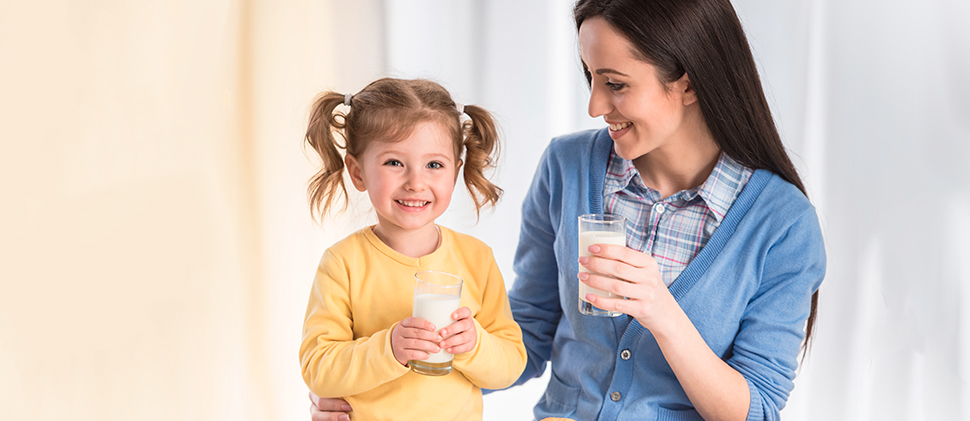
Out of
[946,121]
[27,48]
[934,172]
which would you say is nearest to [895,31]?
[946,121]

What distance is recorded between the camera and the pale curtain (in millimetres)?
1438

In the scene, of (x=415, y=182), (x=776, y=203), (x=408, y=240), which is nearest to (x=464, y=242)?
(x=408, y=240)

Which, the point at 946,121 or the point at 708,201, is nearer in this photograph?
the point at 708,201

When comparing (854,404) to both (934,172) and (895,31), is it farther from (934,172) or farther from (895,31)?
(895,31)

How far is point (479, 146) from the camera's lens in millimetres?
1684

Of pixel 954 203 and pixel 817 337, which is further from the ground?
pixel 954 203

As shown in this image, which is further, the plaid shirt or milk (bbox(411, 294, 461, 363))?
the plaid shirt

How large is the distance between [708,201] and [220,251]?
52.9 inches

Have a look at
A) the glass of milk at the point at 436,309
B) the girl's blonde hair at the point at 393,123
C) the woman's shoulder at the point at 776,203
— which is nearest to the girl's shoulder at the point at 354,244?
the girl's blonde hair at the point at 393,123

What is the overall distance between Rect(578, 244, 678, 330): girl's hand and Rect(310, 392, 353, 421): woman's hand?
0.57 m

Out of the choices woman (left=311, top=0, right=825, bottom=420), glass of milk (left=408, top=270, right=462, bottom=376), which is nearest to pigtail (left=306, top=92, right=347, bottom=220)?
glass of milk (left=408, top=270, right=462, bottom=376)

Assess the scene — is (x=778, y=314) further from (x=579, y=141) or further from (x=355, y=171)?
(x=355, y=171)

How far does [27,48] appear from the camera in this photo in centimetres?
137

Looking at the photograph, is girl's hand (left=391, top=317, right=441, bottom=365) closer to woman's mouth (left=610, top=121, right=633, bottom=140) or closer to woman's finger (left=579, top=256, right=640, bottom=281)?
woman's finger (left=579, top=256, right=640, bottom=281)
